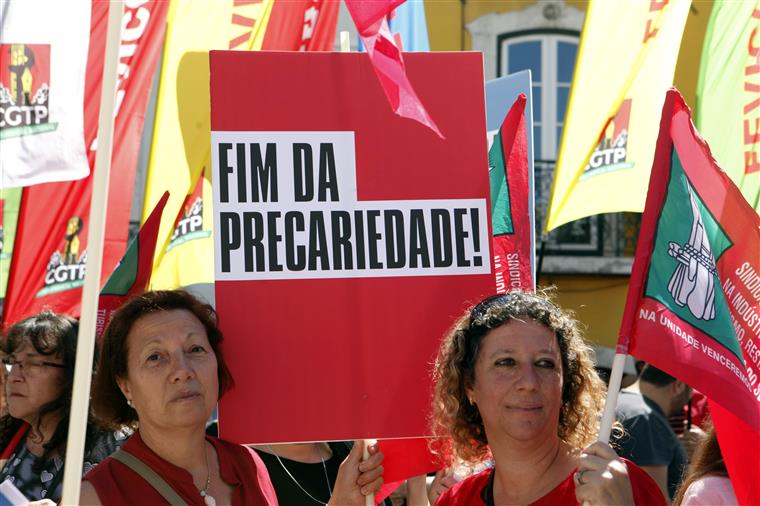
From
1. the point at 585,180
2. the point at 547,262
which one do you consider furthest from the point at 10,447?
the point at 547,262

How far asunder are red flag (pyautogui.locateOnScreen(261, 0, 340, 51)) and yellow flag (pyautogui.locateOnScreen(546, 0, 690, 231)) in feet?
4.45

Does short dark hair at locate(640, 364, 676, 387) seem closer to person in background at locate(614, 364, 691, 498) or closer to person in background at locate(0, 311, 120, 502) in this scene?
person in background at locate(614, 364, 691, 498)

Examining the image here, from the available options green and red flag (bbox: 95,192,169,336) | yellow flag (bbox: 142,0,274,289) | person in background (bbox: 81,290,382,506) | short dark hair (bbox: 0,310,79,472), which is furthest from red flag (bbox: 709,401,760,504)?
yellow flag (bbox: 142,0,274,289)

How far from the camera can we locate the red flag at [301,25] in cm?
630

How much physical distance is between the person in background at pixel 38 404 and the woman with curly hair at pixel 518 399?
1383 millimetres

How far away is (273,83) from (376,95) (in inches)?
12.8

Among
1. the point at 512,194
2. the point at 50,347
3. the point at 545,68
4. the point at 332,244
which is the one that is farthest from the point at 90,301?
the point at 545,68

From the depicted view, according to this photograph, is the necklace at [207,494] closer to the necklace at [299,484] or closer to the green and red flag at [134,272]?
the green and red flag at [134,272]

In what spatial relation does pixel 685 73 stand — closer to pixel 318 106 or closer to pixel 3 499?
pixel 318 106

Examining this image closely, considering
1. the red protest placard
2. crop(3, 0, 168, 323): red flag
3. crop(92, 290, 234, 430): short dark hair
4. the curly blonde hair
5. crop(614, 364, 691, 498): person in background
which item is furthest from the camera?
crop(3, 0, 168, 323): red flag

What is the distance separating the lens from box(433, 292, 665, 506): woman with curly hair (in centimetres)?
325

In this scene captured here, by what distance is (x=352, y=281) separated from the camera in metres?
3.78

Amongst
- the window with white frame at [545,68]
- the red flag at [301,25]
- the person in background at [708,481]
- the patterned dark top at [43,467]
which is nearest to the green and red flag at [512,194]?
the person in background at [708,481]

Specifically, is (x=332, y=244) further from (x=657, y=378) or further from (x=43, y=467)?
→ (x=657, y=378)
